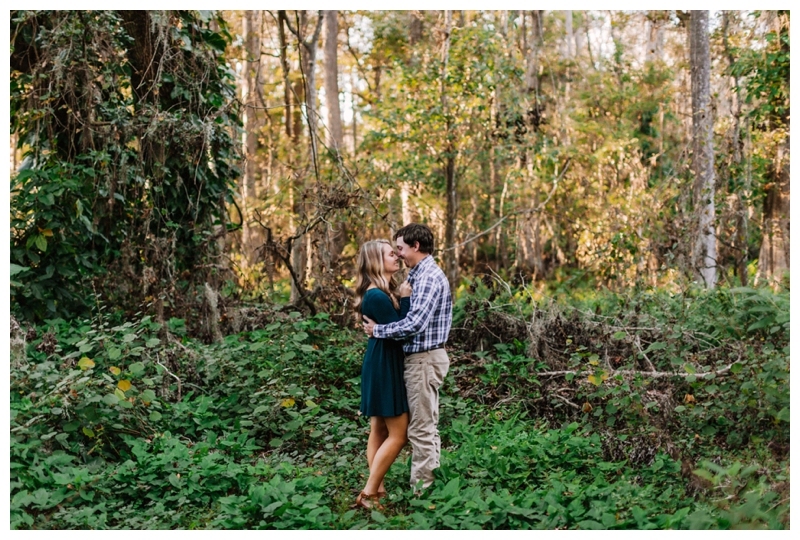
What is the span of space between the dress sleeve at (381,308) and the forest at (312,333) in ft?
3.55

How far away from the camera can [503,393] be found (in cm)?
674

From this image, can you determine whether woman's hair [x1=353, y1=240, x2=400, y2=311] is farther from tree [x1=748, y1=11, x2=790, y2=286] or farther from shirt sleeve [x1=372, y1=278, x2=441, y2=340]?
tree [x1=748, y1=11, x2=790, y2=286]

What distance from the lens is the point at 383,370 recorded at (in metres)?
4.34

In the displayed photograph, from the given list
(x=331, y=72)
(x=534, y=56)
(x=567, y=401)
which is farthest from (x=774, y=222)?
(x=331, y=72)

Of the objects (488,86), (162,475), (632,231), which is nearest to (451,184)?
(488,86)

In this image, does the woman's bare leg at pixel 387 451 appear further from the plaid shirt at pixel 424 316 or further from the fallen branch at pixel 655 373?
the fallen branch at pixel 655 373

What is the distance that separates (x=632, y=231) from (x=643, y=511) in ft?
19.7

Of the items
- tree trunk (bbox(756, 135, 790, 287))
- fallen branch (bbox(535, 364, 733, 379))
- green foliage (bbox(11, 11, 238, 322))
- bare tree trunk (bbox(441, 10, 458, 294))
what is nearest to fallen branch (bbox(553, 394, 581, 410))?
fallen branch (bbox(535, 364, 733, 379))

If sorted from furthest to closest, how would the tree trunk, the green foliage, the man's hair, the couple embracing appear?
the tree trunk < the green foliage < the man's hair < the couple embracing

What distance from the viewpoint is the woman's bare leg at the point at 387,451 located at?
4305 mm

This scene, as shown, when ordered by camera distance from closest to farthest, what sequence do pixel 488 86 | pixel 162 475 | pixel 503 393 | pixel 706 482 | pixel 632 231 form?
pixel 706 482 < pixel 162 475 < pixel 503 393 < pixel 632 231 < pixel 488 86

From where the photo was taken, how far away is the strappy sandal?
425cm

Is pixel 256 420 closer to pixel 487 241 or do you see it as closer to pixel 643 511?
pixel 643 511

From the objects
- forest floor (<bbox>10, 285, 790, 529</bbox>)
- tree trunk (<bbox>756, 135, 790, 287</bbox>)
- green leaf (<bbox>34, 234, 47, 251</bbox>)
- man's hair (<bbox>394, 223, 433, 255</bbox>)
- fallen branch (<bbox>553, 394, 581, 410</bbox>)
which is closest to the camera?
forest floor (<bbox>10, 285, 790, 529</bbox>)
